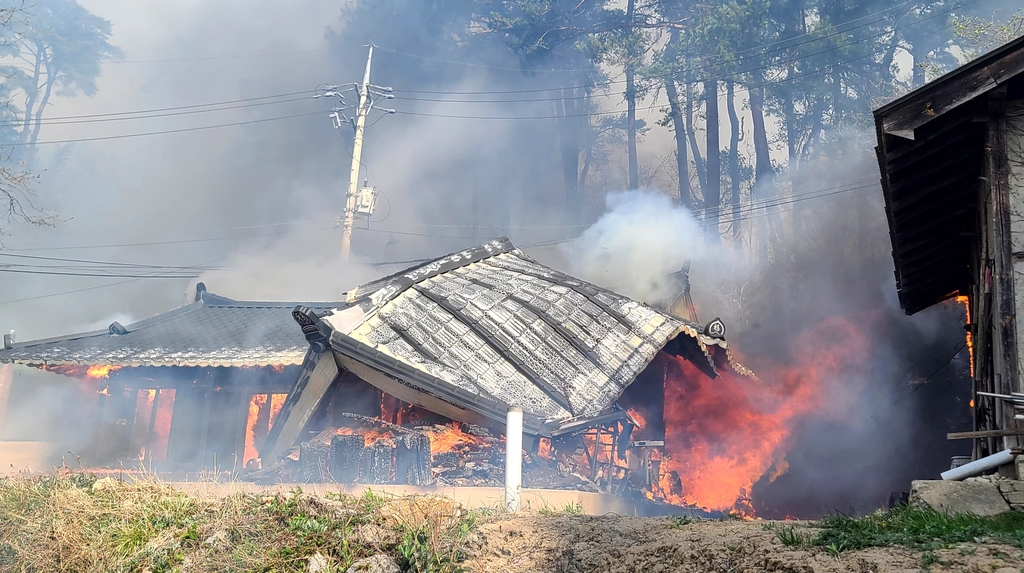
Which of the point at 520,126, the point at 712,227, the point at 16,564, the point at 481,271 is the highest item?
the point at 520,126

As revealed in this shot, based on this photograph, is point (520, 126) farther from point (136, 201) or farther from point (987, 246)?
point (987, 246)

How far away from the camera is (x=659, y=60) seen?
3106 centimetres

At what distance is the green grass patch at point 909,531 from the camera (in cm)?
468

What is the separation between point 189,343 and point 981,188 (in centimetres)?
1751

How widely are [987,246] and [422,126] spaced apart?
134 ft

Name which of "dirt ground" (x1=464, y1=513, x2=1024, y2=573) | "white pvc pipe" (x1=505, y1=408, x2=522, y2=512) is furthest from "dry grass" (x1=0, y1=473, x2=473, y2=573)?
"white pvc pipe" (x1=505, y1=408, x2=522, y2=512)

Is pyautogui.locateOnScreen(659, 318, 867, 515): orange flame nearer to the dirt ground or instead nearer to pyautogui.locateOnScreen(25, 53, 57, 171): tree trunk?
the dirt ground

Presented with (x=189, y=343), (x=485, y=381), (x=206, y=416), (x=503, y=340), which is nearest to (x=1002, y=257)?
(x=485, y=381)

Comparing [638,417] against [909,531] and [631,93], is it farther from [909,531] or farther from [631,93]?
[631,93]

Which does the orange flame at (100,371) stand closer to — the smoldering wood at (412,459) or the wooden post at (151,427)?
the wooden post at (151,427)

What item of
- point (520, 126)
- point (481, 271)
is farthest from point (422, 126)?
point (481, 271)

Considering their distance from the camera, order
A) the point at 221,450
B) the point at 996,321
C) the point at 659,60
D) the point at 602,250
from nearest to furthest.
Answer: the point at 996,321
the point at 221,450
the point at 602,250
the point at 659,60

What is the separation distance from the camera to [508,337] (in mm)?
12703

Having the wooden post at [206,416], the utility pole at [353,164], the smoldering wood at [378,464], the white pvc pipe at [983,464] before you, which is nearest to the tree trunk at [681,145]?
the utility pole at [353,164]
